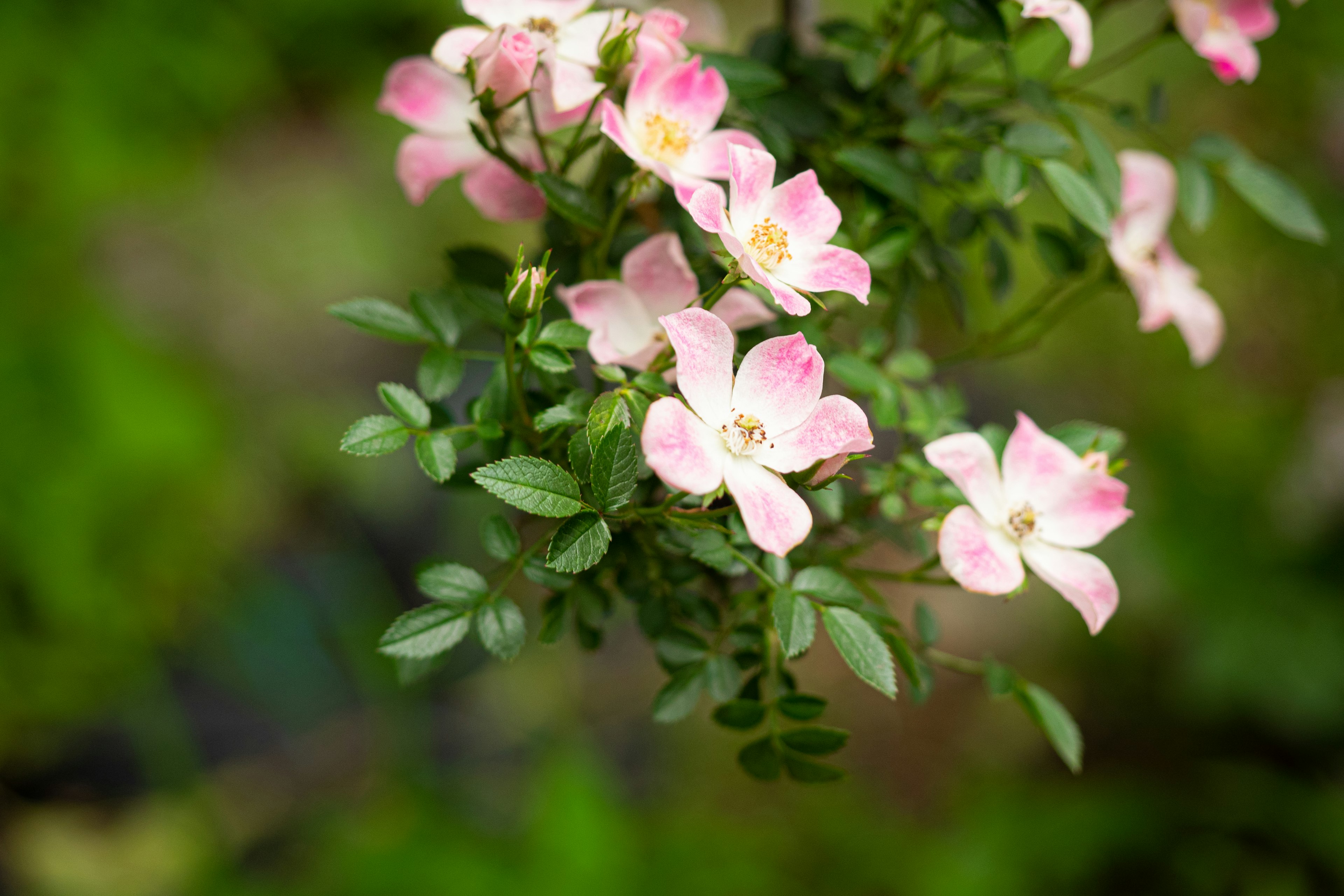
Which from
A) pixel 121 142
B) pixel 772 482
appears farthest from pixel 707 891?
pixel 121 142

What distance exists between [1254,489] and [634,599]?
1.64 m

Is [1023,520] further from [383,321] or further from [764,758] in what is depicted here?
[383,321]

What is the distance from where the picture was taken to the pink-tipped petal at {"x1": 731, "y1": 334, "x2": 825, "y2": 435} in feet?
1.39

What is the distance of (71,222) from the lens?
171 centimetres

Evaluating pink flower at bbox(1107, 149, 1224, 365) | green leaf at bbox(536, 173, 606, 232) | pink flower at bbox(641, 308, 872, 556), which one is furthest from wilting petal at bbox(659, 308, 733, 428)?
pink flower at bbox(1107, 149, 1224, 365)

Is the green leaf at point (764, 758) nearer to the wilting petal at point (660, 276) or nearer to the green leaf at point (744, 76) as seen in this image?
the wilting petal at point (660, 276)

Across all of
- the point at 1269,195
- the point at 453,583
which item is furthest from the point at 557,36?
the point at 1269,195

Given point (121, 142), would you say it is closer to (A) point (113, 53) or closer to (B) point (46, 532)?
(A) point (113, 53)

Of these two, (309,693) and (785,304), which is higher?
(785,304)

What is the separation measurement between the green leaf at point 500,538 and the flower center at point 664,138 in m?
0.21

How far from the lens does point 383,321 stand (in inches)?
20.1

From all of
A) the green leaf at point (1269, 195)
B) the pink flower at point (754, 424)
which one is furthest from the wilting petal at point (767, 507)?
the green leaf at point (1269, 195)

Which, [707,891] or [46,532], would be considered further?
[46,532]

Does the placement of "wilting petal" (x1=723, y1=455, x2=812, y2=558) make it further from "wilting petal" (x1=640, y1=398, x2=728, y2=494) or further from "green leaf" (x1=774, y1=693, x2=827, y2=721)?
"green leaf" (x1=774, y1=693, x2=827, y2=721)
